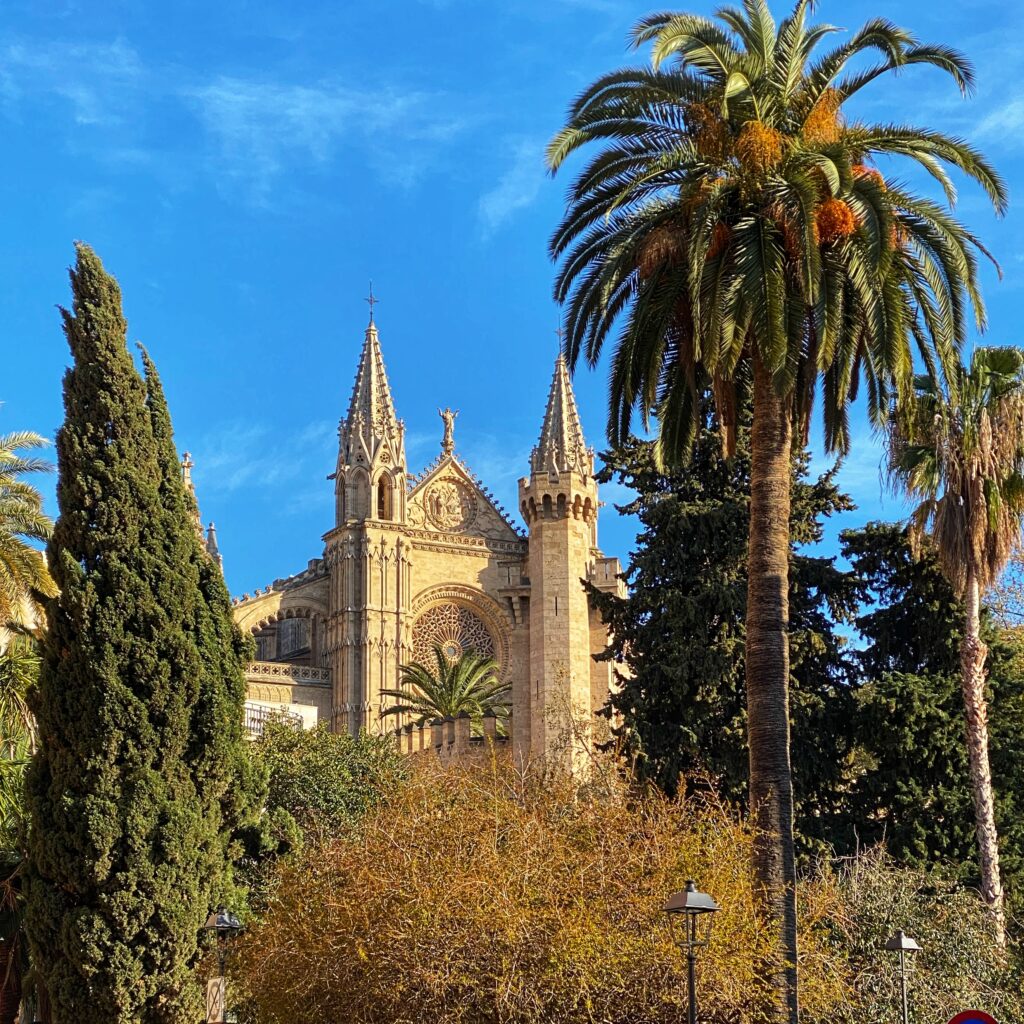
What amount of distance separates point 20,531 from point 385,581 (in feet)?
122

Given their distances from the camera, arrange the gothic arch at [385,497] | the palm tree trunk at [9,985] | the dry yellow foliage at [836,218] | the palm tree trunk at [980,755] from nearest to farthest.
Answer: the dry yellow foliage at [836,218] < the palm tree trunk at [9,985] < the palm tree trunk at [980,755] < the gothic arch at [385,497]

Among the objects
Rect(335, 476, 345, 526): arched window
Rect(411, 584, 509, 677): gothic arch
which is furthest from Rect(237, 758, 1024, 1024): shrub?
Rect(411, 584, 509, 677): gothic arch

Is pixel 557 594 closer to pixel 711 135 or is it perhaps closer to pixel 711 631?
pixel 711 631

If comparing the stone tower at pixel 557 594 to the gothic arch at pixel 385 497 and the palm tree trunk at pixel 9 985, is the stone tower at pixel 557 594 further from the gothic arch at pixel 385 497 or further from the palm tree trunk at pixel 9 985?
the gothic arch at pixel 385 497

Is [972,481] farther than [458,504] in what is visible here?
No

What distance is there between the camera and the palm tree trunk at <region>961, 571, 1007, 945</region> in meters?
23.9

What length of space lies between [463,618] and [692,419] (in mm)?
43610

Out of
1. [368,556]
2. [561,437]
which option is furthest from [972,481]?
[368,556]

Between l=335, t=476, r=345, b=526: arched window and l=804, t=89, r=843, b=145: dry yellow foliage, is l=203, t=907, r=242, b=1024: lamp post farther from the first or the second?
l=335, t=476, r=345, b=526: arched window

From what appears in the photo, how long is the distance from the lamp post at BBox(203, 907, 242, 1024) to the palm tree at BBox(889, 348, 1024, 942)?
11745 mm

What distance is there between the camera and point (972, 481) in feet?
84.7

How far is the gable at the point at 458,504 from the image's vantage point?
212 feet

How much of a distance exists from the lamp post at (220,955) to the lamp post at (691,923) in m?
4.73

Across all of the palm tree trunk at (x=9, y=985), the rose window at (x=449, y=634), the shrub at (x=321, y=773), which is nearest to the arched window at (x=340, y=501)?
the rose window at (x=449, y=634)
